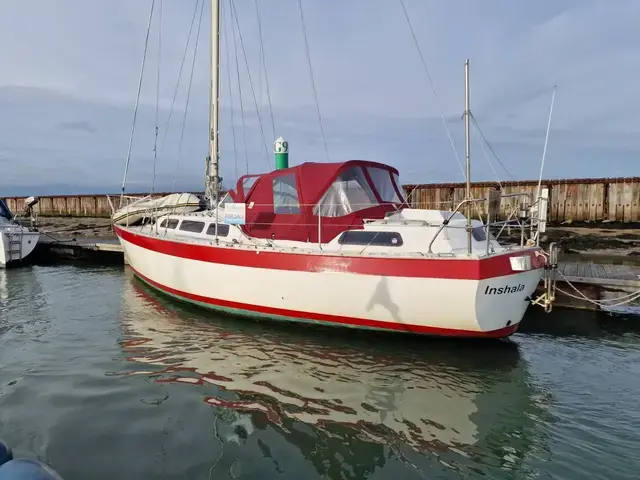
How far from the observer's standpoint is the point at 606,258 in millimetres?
14172

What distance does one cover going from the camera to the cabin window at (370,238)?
7684 millimetres

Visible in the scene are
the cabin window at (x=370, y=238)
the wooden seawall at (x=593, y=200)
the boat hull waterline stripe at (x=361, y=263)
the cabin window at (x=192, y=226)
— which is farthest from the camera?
the wooden seawall at (x=593, y=200)

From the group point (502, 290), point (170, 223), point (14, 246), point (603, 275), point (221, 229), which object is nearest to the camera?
point (502, 290)

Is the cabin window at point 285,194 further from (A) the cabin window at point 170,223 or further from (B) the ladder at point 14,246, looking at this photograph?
(B) the ladder at point 14,246

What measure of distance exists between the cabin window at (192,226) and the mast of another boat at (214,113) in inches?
42.6

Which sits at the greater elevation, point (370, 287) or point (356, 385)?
point (370, 287)

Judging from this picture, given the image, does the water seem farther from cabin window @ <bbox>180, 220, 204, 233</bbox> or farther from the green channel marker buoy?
the green channel marker buoy

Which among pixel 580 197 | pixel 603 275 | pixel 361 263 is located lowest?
pixel 603 275

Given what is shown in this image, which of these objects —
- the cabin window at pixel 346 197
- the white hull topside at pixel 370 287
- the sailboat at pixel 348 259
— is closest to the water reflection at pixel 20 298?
the sailboat at pixel 348 259

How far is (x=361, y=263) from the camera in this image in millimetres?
7371

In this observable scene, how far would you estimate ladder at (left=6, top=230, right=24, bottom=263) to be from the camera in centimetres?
1617

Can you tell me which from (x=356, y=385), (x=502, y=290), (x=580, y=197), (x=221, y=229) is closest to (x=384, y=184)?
(x=502, y=290)

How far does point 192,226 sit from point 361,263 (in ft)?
16.9

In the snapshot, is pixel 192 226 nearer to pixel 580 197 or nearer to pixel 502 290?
pixel 502 290
